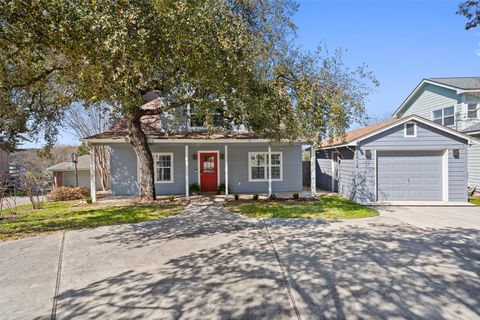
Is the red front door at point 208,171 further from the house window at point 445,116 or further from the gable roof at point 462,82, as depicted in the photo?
the gable roof at point 462,82

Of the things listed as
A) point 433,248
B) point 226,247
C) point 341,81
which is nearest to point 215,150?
point 341,81

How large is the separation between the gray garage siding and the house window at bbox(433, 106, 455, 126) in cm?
926

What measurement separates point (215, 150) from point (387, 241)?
929 cm

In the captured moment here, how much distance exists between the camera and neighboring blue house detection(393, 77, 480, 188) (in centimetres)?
1400

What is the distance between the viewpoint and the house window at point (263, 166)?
46.5 feet

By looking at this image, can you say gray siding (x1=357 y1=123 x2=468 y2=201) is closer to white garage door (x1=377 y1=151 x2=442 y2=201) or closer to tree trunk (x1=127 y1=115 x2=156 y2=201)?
white garage door (x1=377 y1=151 x2=442 y2=201)

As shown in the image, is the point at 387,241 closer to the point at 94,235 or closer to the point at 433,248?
the point at 433,248

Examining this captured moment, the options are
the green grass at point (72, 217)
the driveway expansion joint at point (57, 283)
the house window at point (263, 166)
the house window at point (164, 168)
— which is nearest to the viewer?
the driveway expansion joint at point (57, 283)

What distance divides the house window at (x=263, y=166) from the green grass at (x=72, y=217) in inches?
196

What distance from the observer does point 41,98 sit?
1034 centimetres

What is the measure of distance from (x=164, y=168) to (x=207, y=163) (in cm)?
218

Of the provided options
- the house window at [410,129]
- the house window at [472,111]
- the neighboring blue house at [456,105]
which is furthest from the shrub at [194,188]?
the house window at [472,111]

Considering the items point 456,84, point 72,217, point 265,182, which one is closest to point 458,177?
point 456,84

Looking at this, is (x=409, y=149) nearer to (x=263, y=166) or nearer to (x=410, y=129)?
(x=410, y=129)
